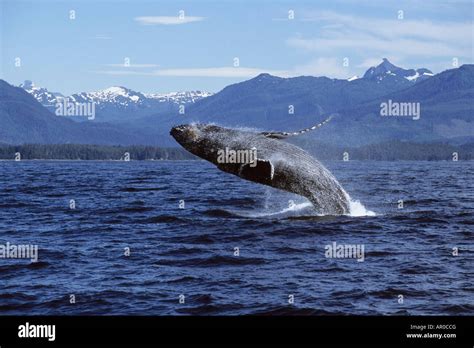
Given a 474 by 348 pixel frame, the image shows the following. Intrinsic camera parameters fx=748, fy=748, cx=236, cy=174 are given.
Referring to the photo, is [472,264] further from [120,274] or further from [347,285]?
[120,274]

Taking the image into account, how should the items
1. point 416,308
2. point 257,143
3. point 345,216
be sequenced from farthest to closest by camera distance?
point 345,216 < point 257,143 < point 416,308

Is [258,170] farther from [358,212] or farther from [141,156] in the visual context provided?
[141,156]

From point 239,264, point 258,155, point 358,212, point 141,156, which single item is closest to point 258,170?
point 258,155

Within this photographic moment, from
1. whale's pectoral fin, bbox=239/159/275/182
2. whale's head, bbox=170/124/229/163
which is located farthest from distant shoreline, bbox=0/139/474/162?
whale's pectoral fin, bbox=239/159/275/182

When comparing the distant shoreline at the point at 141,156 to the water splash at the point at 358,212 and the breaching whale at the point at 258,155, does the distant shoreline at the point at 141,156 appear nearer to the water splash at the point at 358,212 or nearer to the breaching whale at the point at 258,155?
the water splash at the point at 358,212

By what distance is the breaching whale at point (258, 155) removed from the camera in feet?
53.9

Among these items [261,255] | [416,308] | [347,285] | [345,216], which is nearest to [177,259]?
[261,255]

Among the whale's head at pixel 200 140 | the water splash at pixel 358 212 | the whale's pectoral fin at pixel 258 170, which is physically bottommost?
the water splash at pixel 358 212

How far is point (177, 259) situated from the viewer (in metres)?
13.6

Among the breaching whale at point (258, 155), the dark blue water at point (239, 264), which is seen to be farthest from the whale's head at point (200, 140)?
the dark blue water at point (239, 264)

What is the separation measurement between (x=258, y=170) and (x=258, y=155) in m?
0.64

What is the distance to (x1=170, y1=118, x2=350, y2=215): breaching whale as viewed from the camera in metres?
16.4

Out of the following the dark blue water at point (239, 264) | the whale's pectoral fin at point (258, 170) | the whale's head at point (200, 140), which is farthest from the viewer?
the whale's head at point (200, 140)
